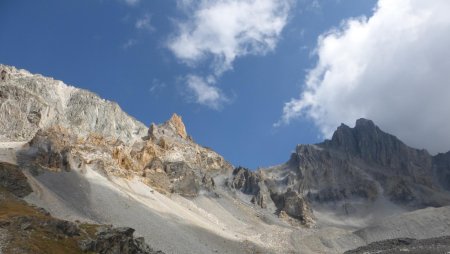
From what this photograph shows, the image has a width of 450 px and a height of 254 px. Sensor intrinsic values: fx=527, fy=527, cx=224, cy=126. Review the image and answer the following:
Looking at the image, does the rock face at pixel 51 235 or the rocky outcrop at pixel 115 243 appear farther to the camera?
the rocky outcrop at pixel 115 243

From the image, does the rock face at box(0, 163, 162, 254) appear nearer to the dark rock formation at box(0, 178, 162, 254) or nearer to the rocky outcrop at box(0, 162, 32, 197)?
the dark rock formation at box(0, 178, 162, 254)

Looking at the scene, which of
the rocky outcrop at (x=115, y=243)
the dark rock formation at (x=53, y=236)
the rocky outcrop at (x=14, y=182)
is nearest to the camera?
the dark rock formation at (x=53, y=236)

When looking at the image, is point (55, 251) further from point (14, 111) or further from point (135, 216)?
point (14, 111)

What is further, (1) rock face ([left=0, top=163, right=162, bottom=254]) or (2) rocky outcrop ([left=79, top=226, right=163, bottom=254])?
(2) rocky outcrop ([left=79, top=226, right=163, bottom=254])

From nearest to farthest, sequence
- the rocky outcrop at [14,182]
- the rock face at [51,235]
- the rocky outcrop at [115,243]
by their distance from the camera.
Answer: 1. the rock face at [51,235]
2. the rocky outcrop at [115,243]
3. the rocky outcrop at [14,182]

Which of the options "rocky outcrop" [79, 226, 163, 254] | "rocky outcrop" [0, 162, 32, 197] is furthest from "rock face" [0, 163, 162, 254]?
"rocky outcrop" [0, 162, 32, 197]

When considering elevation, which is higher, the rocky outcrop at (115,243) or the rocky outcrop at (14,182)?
the rocky outcrop at (14,182)

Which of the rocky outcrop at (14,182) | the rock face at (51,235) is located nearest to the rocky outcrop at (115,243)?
the rock face at (51,235)

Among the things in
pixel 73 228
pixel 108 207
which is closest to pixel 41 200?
pixel 108 207

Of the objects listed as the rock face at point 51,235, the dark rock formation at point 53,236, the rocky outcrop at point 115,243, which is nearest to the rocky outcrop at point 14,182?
the rock face at point 51,235

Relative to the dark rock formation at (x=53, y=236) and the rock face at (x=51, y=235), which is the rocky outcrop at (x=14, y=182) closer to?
the rock face at (x=51, y=235)

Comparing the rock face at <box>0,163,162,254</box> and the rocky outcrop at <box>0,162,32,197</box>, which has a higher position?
the rocky outcrop at <box>0,162,32,197</box>

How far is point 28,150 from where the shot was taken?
501ft

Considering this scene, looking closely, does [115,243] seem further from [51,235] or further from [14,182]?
[14,182]
